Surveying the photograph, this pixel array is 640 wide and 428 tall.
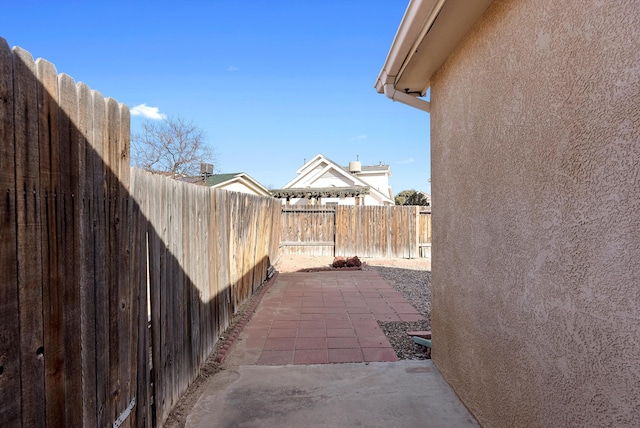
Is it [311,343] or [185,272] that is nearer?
[185,272]

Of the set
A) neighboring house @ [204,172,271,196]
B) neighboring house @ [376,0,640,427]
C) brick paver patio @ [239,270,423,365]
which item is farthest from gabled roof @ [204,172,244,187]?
neighboring house @ [376,0,640,427]

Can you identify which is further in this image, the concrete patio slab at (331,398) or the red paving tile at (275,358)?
the red paving tile at (275,358)

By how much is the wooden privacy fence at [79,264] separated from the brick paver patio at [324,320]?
1509 mm

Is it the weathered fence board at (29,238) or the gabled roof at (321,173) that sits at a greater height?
the gabled roof at (321,173)

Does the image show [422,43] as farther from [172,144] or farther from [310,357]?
[172,144]

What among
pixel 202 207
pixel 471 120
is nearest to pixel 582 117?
pixel 471 120

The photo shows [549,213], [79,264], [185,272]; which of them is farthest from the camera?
[185,272]

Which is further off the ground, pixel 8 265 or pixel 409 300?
pixel 8 265

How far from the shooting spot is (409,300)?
6711 mm

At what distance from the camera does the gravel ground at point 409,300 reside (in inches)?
170

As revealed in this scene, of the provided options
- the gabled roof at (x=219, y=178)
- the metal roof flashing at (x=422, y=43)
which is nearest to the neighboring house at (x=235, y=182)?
the gabled roof at (x=219, y=178)

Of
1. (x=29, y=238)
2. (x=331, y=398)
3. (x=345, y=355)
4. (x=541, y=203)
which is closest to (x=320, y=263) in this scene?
(x=345, y=355)

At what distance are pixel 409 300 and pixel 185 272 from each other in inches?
186

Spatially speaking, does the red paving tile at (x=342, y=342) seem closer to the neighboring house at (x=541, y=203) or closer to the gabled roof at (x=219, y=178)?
the neighboring house at (x=541, y=203)
